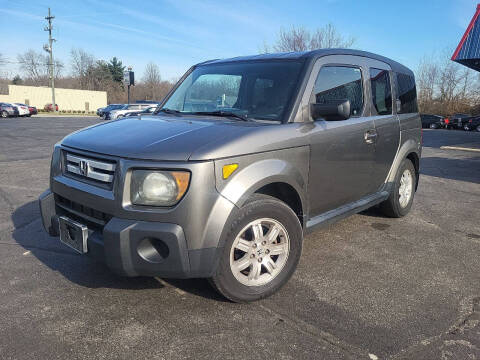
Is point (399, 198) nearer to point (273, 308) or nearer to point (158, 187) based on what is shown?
point (273, 308)

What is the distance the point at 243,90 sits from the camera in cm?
345

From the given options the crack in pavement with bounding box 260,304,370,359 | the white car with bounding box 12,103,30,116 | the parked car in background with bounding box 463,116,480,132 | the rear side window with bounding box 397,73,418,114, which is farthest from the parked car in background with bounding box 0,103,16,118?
the parked car in background with bounding box 463,116,480,132

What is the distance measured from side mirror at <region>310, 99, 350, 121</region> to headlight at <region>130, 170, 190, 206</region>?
1.31m

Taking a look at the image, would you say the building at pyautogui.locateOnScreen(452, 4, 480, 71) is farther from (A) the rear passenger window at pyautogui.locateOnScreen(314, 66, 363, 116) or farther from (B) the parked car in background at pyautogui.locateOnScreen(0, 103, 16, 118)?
(B) the parked car in background at pyautogui.locateOnScreen(0, 103, 16, 118)

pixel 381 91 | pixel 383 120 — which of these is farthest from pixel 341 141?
pixel 381 91

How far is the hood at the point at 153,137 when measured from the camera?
2447 mm

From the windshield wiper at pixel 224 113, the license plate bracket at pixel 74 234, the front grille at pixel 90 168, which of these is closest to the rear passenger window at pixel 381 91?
the windshield wiper at pixel 224 113

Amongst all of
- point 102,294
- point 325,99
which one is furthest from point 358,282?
point 102,294

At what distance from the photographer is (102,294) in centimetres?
293

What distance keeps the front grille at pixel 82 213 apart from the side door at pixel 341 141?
164 centimetres

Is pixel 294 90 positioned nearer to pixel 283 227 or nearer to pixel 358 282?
pixel 283 227

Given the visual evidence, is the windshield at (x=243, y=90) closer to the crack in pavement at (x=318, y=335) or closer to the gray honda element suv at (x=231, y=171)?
the gray honda element suv at (x=231, y=171)

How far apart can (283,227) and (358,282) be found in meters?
0.88

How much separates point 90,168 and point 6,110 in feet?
124
